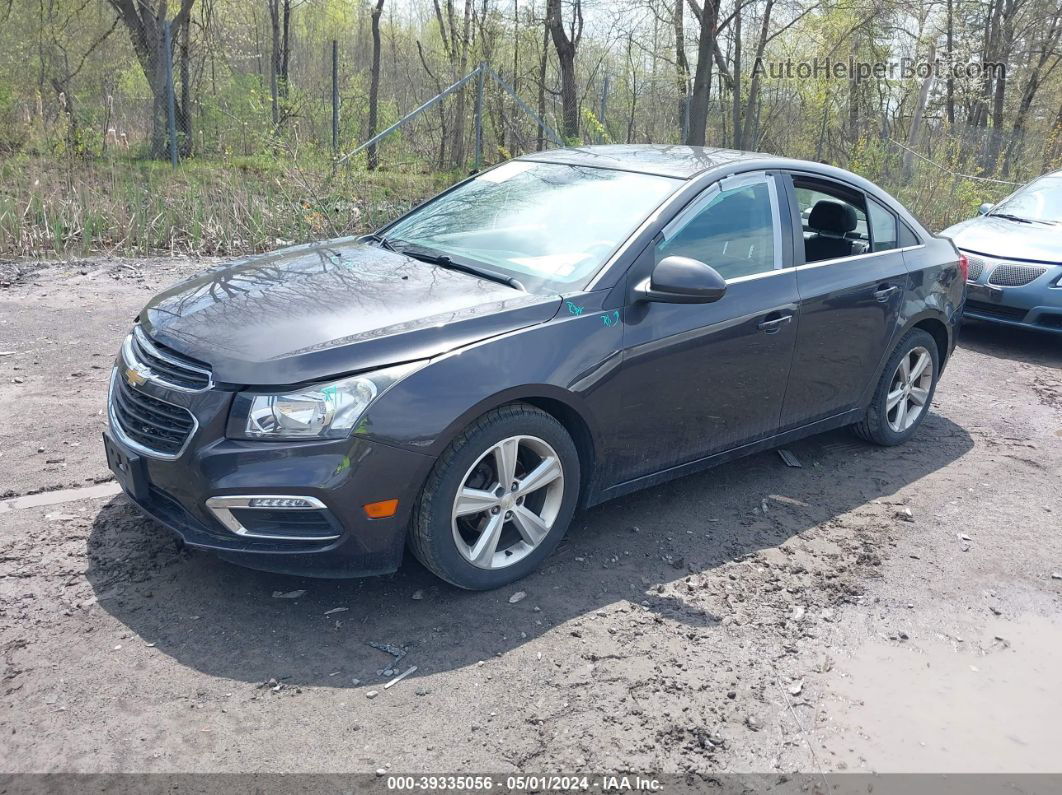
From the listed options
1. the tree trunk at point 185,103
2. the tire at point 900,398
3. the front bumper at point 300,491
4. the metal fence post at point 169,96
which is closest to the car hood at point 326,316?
the front bumper at point 300,491

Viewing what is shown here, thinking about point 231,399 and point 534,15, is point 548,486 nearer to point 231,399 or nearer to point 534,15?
point 231,399

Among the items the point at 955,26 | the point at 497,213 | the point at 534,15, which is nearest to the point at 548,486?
the point at 497,213

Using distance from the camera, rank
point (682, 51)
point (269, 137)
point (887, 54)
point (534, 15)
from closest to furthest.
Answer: point (269, 137)
point (534, 15)
point (682, 51)
point (887, 54)

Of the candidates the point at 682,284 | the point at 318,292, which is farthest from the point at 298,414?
the point at 682,284

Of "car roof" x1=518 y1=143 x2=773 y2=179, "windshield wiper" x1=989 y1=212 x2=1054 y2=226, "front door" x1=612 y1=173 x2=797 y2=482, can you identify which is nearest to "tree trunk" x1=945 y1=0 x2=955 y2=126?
"windshield wiper" x1=989 y1=212 x2=1054 y2=226

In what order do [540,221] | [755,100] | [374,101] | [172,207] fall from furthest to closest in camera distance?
1. [755,100]
2. [374,101]
3. [172,207]
4. [540,221]

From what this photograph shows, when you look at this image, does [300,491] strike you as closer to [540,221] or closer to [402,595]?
[402,595]

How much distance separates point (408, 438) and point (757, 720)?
1.51 m

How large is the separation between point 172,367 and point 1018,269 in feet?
24.8

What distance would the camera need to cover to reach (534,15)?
17.3 m

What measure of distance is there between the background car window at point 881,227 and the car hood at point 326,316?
96.8 inches

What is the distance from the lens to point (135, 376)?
352 cm

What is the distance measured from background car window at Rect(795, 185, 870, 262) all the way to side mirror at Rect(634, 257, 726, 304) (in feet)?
4.81

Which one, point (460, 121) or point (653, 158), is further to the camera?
point (460, 121)
